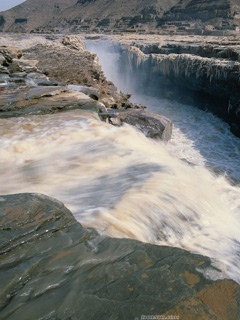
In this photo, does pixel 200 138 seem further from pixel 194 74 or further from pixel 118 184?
pixel 118 184

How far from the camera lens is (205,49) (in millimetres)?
18125

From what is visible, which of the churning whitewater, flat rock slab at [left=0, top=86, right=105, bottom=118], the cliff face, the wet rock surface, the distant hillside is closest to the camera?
the churning whitewater

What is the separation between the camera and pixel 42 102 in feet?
23.2

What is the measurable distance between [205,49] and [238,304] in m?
17.6

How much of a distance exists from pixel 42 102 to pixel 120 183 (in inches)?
137

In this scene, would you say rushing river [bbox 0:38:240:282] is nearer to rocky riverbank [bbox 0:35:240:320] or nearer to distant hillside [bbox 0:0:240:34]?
rocky riverbank [bbox 0:35:240:320]

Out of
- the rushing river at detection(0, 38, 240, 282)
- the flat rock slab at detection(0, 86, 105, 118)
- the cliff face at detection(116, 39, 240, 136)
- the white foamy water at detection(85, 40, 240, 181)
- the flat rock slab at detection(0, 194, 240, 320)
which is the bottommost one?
the white foamy water at detection(85, 40, 240, 181)

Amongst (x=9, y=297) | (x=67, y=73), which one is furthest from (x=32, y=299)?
(x=67, y=73)

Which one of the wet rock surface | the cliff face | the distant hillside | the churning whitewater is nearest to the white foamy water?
the cliff face

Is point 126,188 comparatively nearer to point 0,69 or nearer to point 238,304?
point 238,304

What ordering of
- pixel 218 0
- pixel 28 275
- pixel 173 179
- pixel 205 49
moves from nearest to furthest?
pixel 28 275, pixel 173 179, pixel 205 49, pixel 218 0

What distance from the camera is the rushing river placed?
3.28 metres

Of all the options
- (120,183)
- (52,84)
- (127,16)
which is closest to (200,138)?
(52,84)

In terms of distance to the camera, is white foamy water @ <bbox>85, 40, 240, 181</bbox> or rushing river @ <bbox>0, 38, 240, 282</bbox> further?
white foamy water @ <bbox>85, 40, 240, 181</bbox>
